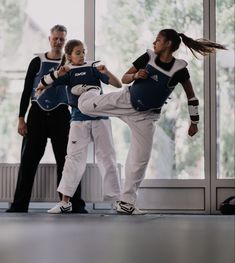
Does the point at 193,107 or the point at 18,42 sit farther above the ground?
the point at 18,42

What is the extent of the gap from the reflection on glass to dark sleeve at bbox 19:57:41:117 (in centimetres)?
159

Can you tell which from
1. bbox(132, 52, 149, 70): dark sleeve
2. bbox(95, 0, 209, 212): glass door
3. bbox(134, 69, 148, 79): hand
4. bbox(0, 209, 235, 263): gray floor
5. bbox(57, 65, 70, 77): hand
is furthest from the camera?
bbox(95, 0, 209, 212): glass door

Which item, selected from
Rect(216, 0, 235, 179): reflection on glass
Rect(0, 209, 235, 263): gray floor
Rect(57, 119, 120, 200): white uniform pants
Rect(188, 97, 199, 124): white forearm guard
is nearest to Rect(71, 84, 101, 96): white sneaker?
Rect(57, 119, 120, 200): white uniform pants

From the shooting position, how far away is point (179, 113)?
19.0 feet

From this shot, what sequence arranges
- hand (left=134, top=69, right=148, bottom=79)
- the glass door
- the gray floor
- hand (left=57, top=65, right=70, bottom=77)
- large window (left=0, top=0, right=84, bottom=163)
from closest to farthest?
the gray floor < hand (left=134, top=69, right=148, bottom=79) < hand (left=57, top=65, right=70, bottom=77) < the glass door < large window (left=0, top=0, right=84, bottom=163)

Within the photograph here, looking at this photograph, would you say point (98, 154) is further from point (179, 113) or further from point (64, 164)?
point (179, 113)

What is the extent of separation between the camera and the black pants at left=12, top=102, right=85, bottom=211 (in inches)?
206

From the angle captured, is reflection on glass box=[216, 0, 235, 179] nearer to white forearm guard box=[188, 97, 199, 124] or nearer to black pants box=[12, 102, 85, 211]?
white forearm guard box=[188, 97, 199, 124]

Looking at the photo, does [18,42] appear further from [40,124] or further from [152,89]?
[152,89]

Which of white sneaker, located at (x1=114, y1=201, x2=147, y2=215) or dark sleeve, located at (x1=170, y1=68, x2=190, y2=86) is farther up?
dark sleeve, located at (x1=170, y1=68, x2=190, y2=86)

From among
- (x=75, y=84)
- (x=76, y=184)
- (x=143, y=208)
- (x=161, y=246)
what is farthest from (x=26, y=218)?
(x=161, y=246)

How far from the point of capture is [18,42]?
589 cm

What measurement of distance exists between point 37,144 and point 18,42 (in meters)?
1.12

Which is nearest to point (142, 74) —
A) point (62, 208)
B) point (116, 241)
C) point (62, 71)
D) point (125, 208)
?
point (62, 71)
